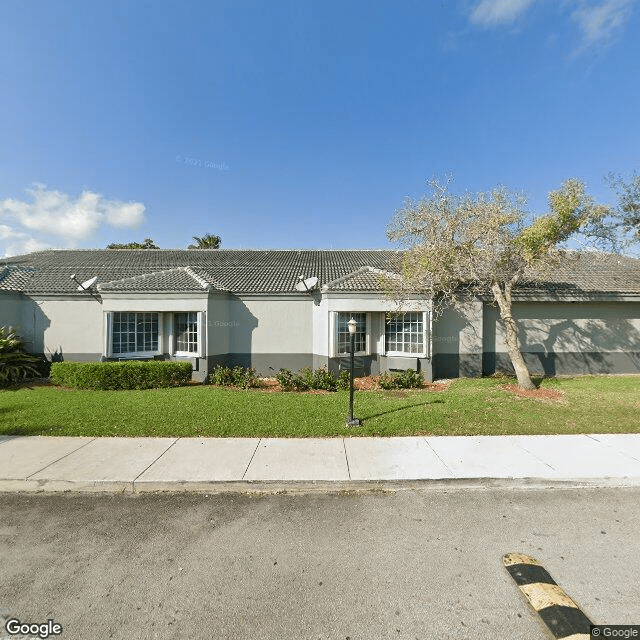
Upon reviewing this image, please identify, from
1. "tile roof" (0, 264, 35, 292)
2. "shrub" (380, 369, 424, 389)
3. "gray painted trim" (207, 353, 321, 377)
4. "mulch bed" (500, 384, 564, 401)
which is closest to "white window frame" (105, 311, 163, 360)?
"gray painted trim" (207, 353, 321, 377)

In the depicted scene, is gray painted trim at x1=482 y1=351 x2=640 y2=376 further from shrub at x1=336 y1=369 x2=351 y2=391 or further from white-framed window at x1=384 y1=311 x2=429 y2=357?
shrub at x1=336 y1=369 x2=351 y2=391

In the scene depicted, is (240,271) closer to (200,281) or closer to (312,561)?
(200,281)

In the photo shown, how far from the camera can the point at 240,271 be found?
53.8 feet

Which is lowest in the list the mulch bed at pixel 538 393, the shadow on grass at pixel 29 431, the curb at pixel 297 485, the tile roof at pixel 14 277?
the curb at pixel 297 485

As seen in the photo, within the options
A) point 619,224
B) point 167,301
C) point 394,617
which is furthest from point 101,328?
point 619,224

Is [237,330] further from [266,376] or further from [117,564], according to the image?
[117,564]

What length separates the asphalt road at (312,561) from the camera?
267 cm

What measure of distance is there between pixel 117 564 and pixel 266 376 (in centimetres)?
1018

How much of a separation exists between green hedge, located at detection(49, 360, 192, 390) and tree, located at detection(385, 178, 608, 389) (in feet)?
29.7

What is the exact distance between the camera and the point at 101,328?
45.5 ft

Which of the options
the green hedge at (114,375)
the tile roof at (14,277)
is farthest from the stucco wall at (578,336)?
the tile roof at (14,277)

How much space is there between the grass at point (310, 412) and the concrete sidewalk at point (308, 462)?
439mm

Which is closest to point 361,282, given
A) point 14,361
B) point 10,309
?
point 14,361

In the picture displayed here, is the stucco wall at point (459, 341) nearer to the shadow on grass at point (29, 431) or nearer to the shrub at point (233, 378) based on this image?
the shrub at point (233, 378)
